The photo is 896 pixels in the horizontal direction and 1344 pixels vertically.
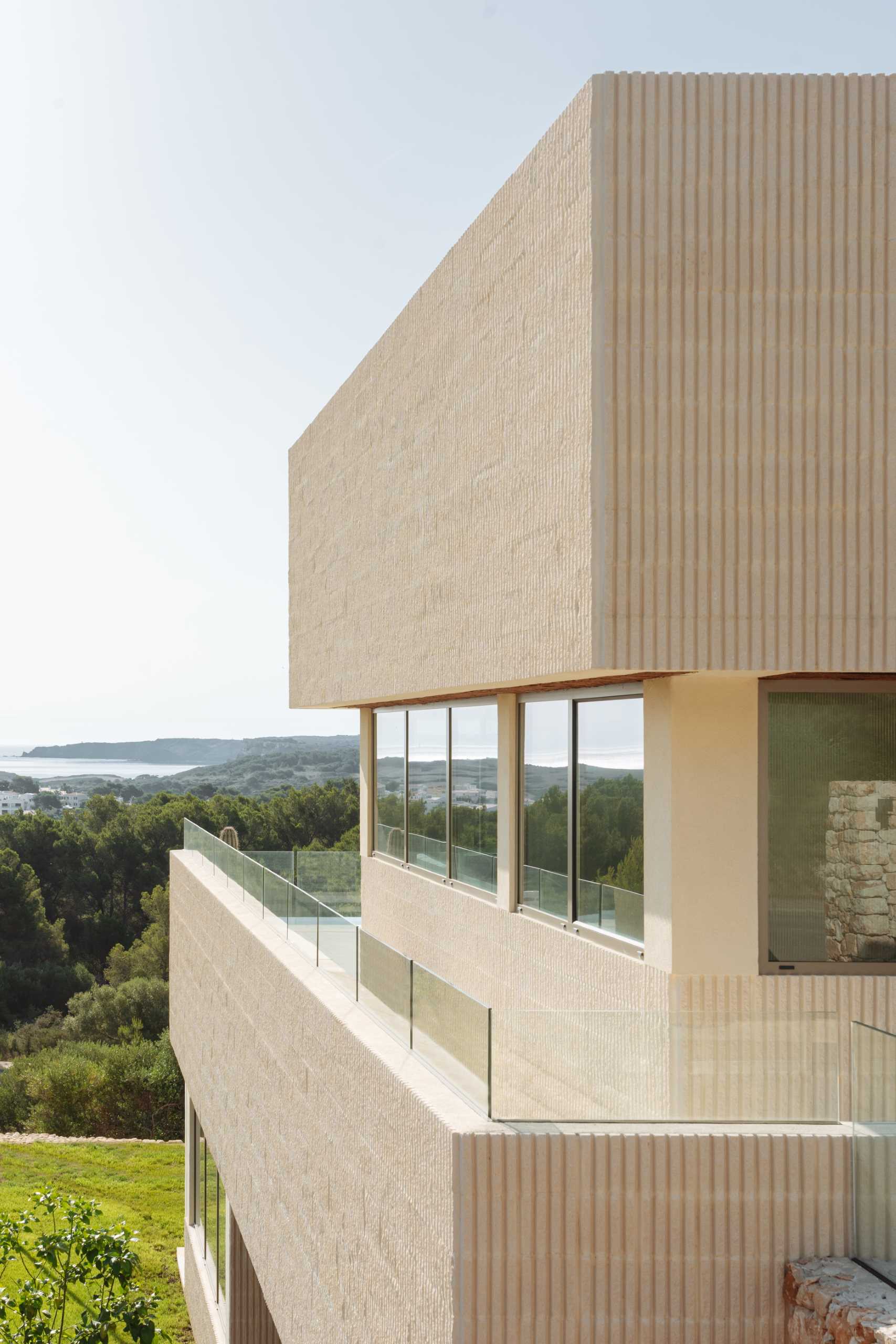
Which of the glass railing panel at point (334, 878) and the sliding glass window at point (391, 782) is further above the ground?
the sliding glass window at point (391, 782)

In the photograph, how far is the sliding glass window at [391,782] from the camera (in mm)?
15570

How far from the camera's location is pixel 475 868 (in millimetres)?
12461

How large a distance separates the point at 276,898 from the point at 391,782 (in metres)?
3.37

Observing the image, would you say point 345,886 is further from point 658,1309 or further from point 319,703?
point 658,1309

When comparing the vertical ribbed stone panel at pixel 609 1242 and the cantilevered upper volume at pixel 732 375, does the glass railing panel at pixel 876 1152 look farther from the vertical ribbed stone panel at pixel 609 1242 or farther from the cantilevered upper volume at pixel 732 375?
the cantilevered upper volume at pixel 732 375

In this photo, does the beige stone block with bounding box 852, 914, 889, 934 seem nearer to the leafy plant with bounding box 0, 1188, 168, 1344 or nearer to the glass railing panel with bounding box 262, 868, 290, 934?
the glass railing panel with bounding box 262, 868, 290, 934

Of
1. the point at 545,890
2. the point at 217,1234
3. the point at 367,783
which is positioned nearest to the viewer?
the point at 545,890

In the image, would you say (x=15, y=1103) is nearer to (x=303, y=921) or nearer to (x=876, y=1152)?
(x=303, y=921)

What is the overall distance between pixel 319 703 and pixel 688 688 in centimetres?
885

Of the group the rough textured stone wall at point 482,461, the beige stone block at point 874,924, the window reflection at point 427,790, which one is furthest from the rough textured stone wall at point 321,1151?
the beige stone block at point 874,924

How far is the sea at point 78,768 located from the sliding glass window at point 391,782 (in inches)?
3240

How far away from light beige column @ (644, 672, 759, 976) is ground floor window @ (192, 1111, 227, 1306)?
10464 millimetres

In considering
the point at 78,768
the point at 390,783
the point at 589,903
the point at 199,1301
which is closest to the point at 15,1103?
the point at 199,1301

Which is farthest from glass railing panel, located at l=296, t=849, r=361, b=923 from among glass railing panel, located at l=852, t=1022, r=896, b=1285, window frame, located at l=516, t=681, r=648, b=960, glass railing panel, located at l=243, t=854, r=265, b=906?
glass railing panel, located at l=852, t=1022, r=896, b=1285
